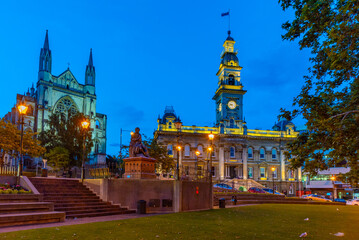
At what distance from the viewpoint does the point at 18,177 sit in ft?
61.3

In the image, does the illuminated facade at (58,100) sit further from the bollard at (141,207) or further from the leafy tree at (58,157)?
the bollard at (141,207)

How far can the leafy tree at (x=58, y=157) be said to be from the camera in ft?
135

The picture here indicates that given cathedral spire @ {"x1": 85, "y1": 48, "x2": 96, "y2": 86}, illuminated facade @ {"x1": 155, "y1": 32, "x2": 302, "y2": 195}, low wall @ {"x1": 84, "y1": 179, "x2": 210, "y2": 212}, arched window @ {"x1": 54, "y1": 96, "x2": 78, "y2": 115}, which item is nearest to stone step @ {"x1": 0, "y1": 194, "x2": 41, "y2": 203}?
low wall @ {"x1": 84, "y1": 179, "x2": 210, "y2": 212}

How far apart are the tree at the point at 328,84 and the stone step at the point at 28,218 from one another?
10173 millimetres

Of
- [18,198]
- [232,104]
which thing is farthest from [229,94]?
[18,198]

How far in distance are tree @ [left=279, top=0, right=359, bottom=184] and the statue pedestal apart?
11.4 m

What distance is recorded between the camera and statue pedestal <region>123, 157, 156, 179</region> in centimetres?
2116

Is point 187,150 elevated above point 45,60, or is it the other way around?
point 45,60

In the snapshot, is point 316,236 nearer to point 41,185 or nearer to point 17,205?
point 17,205

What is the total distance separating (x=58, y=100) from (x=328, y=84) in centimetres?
6559

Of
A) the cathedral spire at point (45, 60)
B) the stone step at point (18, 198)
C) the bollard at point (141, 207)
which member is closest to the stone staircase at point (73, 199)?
the bollard at point (141, 207)

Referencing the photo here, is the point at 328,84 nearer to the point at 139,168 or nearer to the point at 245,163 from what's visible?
the point at 139,168

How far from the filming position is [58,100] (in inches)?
2726

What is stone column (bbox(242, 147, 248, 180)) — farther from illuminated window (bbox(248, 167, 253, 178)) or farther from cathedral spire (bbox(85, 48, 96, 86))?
cathedral spire (bbox(85, 48, 96, 86))
